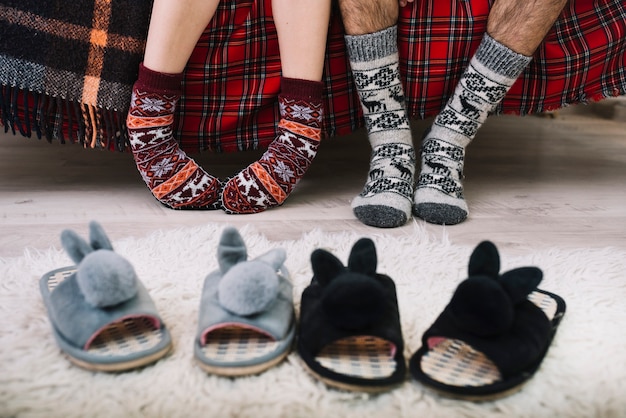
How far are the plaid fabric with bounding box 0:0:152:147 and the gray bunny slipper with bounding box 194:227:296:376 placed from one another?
1.80 ft

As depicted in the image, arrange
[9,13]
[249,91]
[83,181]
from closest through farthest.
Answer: [9,13]
[249,91]
[83,181]

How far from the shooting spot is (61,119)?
1.04 meters

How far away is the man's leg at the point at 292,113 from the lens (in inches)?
39.8

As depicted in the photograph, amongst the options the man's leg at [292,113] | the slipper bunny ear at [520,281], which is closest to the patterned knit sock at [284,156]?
the man's leg at [292,113]

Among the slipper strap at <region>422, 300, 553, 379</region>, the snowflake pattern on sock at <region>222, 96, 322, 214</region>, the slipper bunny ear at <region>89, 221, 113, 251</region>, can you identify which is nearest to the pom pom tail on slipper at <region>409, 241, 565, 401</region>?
the slipper strap at <region>422, 300, 553, 379</region>

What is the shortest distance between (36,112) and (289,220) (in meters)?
0.47

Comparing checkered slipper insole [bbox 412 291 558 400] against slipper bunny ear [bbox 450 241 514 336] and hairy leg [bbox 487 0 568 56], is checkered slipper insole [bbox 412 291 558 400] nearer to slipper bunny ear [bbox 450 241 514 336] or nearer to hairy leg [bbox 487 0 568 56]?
slipper bunny ear [bbox 450 241 514 336]

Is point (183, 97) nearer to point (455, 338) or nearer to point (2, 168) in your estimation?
point (2, 168)

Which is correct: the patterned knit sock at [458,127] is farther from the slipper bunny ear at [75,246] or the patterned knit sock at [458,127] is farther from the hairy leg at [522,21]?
the slipper bunny ear at [75,246]

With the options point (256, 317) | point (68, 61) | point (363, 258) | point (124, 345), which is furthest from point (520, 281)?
point (68, 61)

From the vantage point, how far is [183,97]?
107cm

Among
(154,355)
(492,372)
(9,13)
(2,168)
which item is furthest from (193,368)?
A: (2,168)

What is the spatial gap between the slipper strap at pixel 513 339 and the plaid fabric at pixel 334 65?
60cm

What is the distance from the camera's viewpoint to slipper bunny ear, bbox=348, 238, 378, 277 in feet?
2.07
